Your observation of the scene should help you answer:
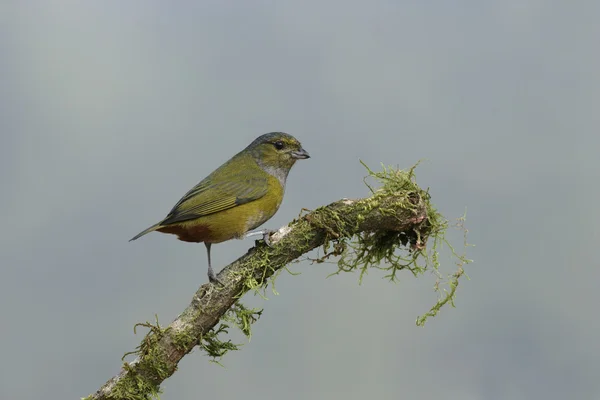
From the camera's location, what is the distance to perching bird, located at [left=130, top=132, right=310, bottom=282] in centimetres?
598

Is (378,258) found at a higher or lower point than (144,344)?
higher

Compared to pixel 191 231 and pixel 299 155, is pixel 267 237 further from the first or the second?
pixel 299 155

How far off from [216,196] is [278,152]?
36.5 inches

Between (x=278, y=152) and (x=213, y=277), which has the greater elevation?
(x=278, y=152)

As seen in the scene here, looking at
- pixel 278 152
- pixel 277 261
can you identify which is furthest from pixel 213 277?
pixel 278 152

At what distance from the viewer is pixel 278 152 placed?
6684mm

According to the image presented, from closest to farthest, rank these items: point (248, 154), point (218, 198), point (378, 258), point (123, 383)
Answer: point (123, 383)
point (378, 258)
point (218, 198)
point (248, 154)

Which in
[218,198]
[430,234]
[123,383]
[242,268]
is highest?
[218,198]

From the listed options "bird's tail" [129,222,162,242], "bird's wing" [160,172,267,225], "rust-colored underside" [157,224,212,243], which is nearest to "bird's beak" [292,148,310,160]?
"bird's wing" [160,172,267,225]

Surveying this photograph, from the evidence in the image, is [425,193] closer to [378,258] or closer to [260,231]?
[378,258]

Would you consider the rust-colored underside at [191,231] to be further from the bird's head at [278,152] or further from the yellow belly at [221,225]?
the bird's head at [278,152]

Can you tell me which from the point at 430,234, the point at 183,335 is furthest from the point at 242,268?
the point at 430,234

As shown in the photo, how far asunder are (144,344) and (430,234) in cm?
264

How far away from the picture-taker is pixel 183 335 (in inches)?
211
